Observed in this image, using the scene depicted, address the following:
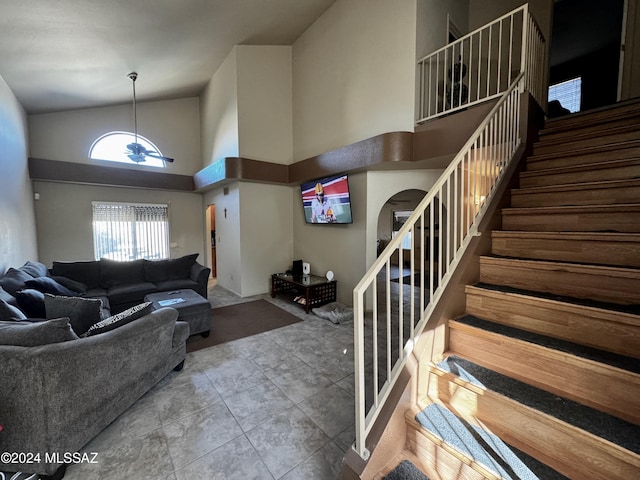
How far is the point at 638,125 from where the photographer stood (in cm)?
240

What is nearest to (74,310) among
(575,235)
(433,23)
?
(575,235)

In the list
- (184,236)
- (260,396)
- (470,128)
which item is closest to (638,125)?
(470,128)

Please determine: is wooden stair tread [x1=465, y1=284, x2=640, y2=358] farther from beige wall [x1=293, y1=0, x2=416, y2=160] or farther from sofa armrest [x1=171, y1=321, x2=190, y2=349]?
beige wall [x1=293, y1=0, x2=416, y2=160]

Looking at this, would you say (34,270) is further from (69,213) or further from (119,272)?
(69,213)

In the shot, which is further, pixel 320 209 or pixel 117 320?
pixel 320 209

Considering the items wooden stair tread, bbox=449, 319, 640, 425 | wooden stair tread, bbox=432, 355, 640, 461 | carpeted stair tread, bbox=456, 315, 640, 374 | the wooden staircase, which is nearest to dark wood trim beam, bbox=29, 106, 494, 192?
the wooden staircase

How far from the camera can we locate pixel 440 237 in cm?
184

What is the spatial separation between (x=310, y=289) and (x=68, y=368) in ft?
10.5

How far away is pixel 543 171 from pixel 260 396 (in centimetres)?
327

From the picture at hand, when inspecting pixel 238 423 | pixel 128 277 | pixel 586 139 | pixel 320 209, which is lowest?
pixel 238 423

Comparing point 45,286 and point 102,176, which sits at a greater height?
point 102,176

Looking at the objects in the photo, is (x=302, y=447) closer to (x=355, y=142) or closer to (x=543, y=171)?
(x=543, y=171)

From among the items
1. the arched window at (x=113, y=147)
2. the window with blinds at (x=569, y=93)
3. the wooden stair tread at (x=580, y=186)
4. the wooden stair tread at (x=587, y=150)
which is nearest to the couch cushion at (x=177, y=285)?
the arched window at (x=113, y=147)

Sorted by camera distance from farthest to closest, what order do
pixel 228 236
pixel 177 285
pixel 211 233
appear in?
pixel 211 233, pixel 228 236, pixel 177 285
